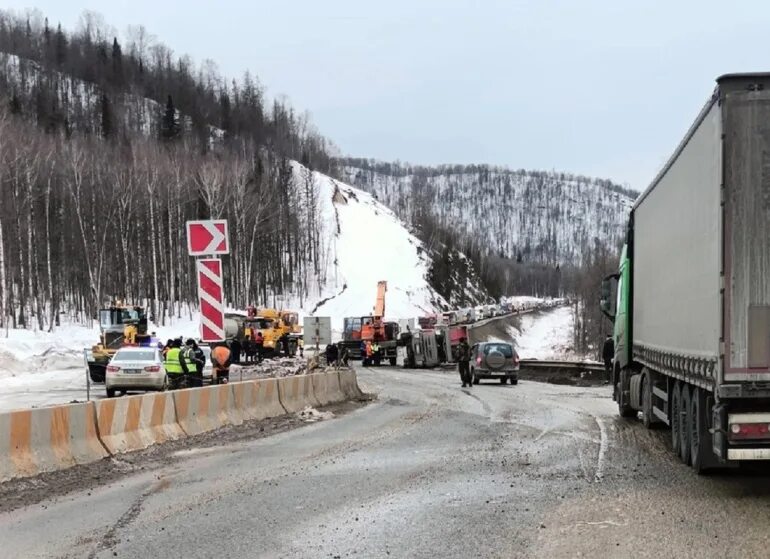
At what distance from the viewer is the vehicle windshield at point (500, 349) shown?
30.4 metres

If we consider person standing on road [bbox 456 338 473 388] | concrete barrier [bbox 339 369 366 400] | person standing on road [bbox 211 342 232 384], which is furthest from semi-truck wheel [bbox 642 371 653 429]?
person standing on road [bbox 456 338 473 388]

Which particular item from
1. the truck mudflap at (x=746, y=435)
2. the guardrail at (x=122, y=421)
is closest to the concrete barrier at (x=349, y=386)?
the guardrail at (x=122, y=421)

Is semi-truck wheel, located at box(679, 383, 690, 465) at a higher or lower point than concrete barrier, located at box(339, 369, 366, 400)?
higher

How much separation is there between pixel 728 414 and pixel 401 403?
13939 millimetres

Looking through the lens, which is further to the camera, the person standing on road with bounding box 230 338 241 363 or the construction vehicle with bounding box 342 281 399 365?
the construction vehicle with bounding box 342 281 399 365

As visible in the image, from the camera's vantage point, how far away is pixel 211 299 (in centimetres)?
1348

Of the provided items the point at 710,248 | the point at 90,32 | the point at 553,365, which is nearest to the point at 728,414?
the point at 710,248

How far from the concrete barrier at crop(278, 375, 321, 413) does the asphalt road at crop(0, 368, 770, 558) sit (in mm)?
4465

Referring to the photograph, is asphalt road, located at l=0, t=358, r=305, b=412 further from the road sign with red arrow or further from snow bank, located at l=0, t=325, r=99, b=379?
the road sign with red arrow

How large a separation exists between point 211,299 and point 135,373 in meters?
9.88

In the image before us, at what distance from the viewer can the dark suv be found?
1185 inches

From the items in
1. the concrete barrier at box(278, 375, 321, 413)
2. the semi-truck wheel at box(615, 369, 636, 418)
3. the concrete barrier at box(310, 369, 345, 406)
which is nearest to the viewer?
the semi-truck wheel at box(615, 369, 636, 418)

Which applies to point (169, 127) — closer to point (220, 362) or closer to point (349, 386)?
point (349, 386)

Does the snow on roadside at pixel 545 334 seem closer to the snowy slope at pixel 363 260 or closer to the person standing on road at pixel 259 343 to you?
the snowy slope at pixel 363 260
